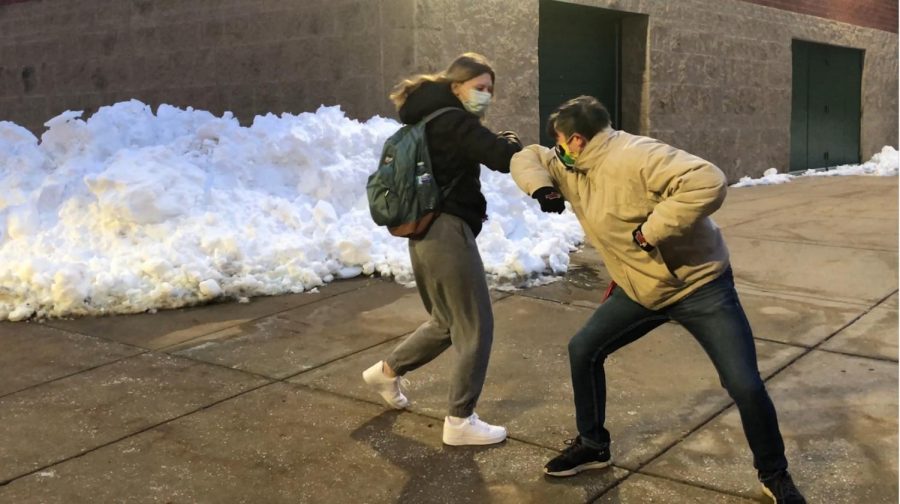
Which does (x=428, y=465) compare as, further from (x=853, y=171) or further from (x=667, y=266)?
(x=853, y=171)

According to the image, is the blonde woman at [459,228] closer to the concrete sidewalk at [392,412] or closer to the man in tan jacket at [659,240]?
the concrete sidewalk at [392,412]

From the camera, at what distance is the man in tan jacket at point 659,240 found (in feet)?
10.1

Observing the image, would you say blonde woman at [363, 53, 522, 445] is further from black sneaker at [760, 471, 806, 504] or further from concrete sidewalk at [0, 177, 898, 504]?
black sneaker at [760, 471, 806, 504]

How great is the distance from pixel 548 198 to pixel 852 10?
56.3ft

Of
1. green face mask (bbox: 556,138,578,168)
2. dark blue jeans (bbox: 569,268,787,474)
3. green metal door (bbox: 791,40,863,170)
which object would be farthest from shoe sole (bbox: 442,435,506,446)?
green metal door (bbox: 791,40,863,170)

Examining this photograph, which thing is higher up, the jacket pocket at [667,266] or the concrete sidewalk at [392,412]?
the jacket pocket at [667,266]

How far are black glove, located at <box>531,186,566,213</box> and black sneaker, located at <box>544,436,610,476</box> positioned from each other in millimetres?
994

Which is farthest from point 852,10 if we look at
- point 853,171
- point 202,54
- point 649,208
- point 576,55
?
point 649,208

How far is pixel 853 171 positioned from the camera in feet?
55.6

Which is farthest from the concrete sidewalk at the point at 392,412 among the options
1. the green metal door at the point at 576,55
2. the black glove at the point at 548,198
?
the green metal door at the point at 576,55

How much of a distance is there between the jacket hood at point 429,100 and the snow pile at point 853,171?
38.9ft

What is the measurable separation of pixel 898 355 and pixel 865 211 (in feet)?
21.0

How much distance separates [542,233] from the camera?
8.31m

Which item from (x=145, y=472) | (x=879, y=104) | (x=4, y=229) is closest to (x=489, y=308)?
(x=145, y=472)
